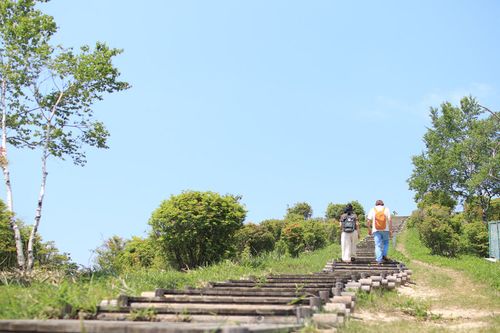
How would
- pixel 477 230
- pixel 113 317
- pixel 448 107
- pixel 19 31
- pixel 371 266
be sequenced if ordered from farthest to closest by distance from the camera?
pixel 448 107, pixel 477 230, pixel 19 31, pixel 371 266, pixel 113 317

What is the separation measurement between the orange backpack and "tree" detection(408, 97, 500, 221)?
119 feet

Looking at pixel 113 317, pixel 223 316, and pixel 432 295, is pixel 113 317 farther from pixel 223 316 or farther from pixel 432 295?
pixel 432 295

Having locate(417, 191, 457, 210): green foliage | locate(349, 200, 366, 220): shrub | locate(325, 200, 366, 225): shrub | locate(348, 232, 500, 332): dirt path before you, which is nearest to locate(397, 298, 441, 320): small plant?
locate(348, 232, 500, 332): dirt path

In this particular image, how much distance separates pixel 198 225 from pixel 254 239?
7904 mm

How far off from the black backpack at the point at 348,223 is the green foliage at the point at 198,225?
3832 mm

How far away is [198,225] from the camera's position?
61.1ft

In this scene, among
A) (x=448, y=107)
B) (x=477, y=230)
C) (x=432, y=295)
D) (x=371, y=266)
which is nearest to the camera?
→ (x=432, y=295)

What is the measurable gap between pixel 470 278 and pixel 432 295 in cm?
438

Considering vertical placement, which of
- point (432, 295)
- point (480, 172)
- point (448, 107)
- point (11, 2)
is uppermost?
point (448, 107)

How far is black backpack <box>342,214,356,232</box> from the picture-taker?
17109 mm

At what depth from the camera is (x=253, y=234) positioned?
85.7 feet

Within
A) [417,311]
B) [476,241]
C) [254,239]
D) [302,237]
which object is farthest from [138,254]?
[417,311]

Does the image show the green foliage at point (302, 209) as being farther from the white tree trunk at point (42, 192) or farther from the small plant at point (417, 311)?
the small plant at point (417, 311)

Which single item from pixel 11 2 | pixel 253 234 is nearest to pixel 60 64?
pixel 11 2
